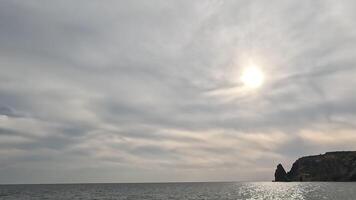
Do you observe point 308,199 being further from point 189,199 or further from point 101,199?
point 101,199

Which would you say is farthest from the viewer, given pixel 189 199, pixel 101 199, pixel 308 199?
pixel 101 199

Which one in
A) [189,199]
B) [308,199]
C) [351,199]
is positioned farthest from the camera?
[189,199]

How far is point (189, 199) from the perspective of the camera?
Result: 349 feet

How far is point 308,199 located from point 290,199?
6838 mm

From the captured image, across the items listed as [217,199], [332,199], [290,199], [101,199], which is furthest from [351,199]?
[101,199]

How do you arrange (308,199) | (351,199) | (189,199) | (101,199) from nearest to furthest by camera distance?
(351,199)
(308,199)
(189,199)
(101,199)

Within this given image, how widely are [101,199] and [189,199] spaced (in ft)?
89.6

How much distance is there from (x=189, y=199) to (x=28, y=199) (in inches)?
2090

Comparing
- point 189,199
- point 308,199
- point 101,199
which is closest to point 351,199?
point 308,199

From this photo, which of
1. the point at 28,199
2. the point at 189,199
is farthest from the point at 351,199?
the point at 28,199

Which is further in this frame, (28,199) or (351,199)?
(28,199)

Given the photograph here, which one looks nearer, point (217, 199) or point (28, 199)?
point (217, 199)

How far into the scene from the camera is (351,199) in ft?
290

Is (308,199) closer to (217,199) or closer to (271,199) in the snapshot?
(271,199)
